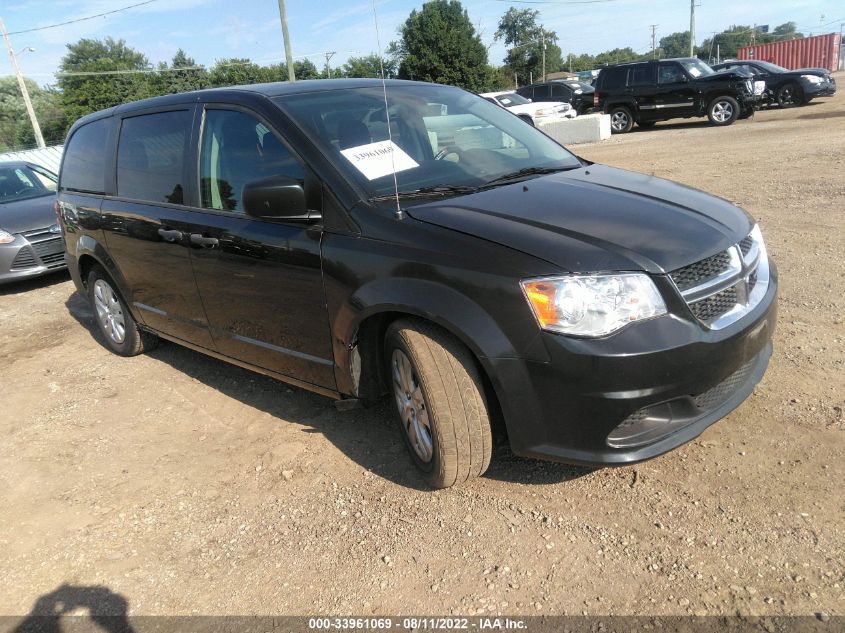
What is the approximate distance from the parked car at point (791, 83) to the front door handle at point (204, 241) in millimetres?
19982

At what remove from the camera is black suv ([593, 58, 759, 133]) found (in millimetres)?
17297

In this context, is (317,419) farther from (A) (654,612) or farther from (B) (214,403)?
(A) (654,612)

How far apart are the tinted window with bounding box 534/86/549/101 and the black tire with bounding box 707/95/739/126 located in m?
8.82

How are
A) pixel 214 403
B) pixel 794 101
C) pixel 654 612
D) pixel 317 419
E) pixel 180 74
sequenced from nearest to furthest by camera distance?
pixel 654 612, pixel 317 419, pixel 214 403, pixel 794 101, pixel 180 74

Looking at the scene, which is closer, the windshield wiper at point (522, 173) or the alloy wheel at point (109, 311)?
the windshield wiper at point (522, 173)

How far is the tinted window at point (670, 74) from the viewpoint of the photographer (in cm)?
1770

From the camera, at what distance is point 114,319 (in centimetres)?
512

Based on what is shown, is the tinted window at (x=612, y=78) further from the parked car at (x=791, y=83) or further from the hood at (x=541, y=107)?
the parked car at (x=791, y=83)

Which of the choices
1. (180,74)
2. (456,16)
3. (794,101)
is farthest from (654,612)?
(180,74)

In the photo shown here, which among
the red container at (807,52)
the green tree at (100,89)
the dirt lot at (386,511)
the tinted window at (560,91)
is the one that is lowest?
the dirt lot at (386,511)

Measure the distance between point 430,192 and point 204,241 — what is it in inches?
53.4

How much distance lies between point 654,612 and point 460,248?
4.80 ft

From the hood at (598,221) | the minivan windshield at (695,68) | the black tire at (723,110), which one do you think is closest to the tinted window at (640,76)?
the minivan windshield at (695,68)

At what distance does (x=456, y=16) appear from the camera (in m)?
52.8
